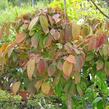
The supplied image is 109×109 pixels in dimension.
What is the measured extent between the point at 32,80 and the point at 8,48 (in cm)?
17

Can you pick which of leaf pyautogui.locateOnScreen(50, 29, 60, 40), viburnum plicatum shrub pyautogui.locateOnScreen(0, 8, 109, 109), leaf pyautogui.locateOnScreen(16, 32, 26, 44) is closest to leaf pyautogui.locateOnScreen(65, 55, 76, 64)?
viburnum plicatum shrub pyautogui.locateOnScreen(0, 8, 109, 109)

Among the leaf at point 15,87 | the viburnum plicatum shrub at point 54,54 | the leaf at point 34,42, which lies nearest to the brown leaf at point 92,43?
the viburnum plicatum shrub at point 54,54

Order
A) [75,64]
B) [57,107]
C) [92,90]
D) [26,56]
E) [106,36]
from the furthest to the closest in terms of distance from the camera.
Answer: [57,107] < [92,90] < [26,56] < [106,36] < [75,64]

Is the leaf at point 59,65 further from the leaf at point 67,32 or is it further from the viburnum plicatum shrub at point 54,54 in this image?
the leaf at point 67,32

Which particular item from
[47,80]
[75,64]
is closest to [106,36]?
[75,64]

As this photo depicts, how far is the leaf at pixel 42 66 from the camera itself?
5.02 ft

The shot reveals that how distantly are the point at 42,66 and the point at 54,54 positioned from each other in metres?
0.11

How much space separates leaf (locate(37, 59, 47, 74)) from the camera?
5.02 feet

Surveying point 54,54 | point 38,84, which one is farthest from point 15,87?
point 54,54

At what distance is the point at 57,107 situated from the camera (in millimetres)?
2236

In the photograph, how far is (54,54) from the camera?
1622mm

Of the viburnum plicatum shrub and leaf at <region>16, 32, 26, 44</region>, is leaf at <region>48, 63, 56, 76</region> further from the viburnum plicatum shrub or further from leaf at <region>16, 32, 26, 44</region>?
leaf at <region>16, 32, 26, 44</region>

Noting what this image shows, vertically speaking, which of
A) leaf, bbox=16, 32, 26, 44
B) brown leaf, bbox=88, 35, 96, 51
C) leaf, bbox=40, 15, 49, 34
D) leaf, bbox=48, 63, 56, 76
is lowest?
leaf, bbox=48, 63, 56, 76

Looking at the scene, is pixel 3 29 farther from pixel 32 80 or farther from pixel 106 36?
pixel 106 36
